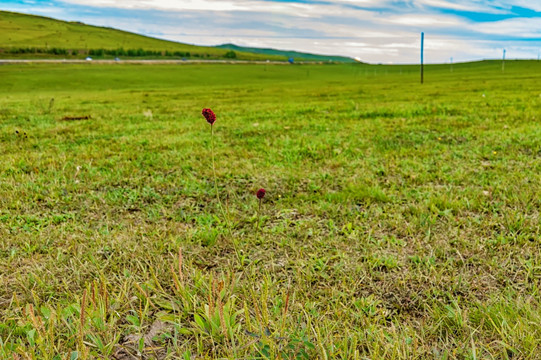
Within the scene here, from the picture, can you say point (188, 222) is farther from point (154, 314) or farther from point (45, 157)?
point (45, 157)

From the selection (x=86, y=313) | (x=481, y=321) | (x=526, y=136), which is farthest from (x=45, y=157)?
(x=526, y=136)

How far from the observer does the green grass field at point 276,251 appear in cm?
202

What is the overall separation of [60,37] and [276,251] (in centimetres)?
18108

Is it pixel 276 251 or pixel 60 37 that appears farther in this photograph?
pixel 60 37

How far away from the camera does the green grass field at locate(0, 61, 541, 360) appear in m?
2.02

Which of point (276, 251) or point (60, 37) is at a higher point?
point (60, 37)

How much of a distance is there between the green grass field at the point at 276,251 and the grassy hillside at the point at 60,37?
127694 mm

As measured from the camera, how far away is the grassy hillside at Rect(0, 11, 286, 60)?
128750 mm

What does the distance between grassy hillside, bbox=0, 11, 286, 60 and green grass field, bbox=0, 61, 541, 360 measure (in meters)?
128

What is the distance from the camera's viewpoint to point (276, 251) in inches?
125

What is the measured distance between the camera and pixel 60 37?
500ft

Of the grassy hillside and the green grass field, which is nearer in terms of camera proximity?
the green grass field

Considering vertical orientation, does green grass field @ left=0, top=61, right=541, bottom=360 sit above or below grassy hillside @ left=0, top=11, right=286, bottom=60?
below

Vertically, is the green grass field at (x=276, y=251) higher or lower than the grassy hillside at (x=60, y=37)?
lower
